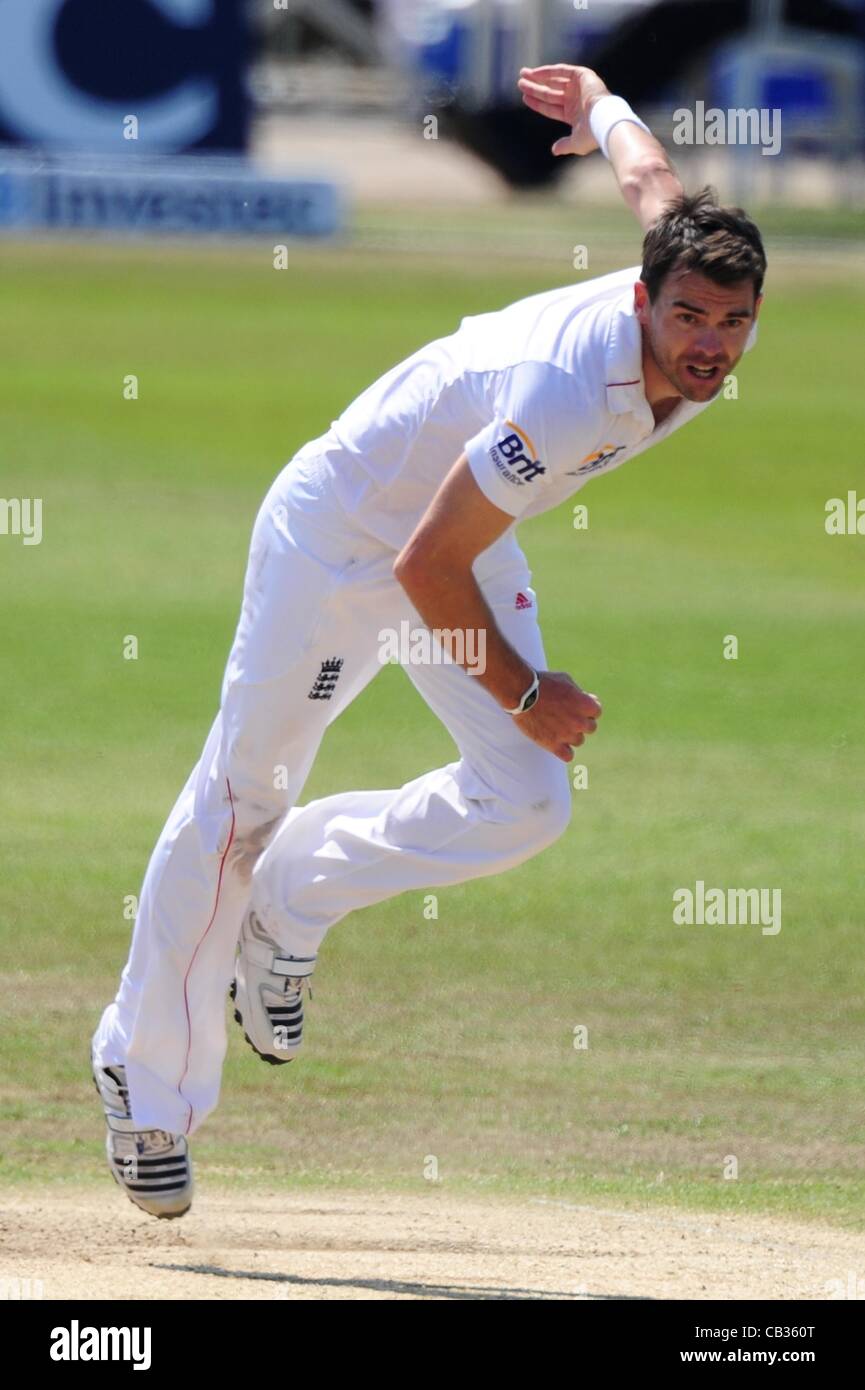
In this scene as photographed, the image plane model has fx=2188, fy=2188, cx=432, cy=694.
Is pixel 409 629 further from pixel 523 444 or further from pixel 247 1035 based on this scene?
pixel 247 1035

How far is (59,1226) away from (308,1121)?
1049 mm

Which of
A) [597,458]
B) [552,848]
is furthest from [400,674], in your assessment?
[597,458]

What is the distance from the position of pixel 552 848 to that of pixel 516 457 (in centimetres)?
476

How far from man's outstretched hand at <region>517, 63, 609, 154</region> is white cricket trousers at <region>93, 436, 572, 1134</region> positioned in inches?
Answer: 53.4

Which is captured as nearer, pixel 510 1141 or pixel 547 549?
pixel 510 1141

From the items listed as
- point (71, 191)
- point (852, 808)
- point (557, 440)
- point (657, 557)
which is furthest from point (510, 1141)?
point (71, 191)

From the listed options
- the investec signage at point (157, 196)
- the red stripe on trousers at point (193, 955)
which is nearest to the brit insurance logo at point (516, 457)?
the red stripe on trousers at point (193, 955)

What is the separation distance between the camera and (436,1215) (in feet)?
19.4

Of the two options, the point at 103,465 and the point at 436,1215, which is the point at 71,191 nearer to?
the point at 103,465

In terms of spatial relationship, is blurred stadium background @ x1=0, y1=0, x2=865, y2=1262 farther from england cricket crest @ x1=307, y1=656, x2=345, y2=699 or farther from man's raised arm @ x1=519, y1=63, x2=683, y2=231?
man's raised arm @ x1=519, y1=63, x2=683, y2=231

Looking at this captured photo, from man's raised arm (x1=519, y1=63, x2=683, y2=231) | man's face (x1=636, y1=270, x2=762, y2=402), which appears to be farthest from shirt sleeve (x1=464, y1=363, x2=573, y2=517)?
man's raised arm (x1=519, y1=63, x2=683, y2=231)

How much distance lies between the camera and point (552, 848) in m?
9.74

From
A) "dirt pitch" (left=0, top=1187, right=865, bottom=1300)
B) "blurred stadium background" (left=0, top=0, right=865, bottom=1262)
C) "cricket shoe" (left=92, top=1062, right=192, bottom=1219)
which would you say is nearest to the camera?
"dirt pitch" (left=0, top=1187, right=865, bottom=1300)

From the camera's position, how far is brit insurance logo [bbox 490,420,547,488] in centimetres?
516
